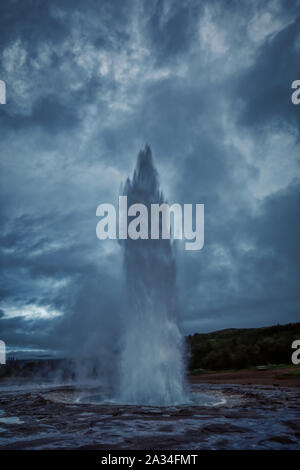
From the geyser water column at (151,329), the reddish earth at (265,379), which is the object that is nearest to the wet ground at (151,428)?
the geyser water column at (151,329)

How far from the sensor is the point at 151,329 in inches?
714

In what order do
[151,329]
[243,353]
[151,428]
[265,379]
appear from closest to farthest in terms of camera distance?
[151,428], [151,329], [265,379], [243,353]

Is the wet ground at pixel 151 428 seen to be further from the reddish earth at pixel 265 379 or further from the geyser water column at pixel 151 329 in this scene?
the reddish earth at pixel 265 379

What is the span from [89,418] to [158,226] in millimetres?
11763

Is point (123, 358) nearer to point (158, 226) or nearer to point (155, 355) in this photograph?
point (155, 355)

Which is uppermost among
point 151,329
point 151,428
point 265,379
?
point 151,329

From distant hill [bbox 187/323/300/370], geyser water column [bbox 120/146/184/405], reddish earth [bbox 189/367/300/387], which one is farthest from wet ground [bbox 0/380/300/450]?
distant hill [bbox 187/323/300/370]

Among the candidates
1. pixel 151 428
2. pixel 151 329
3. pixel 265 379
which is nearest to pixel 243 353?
pixel 265 379

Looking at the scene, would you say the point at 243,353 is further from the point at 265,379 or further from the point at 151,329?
the point at 151,329

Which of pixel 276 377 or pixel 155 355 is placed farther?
pixel 276 377

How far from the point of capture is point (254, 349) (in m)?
55.3

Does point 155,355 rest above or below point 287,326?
above
